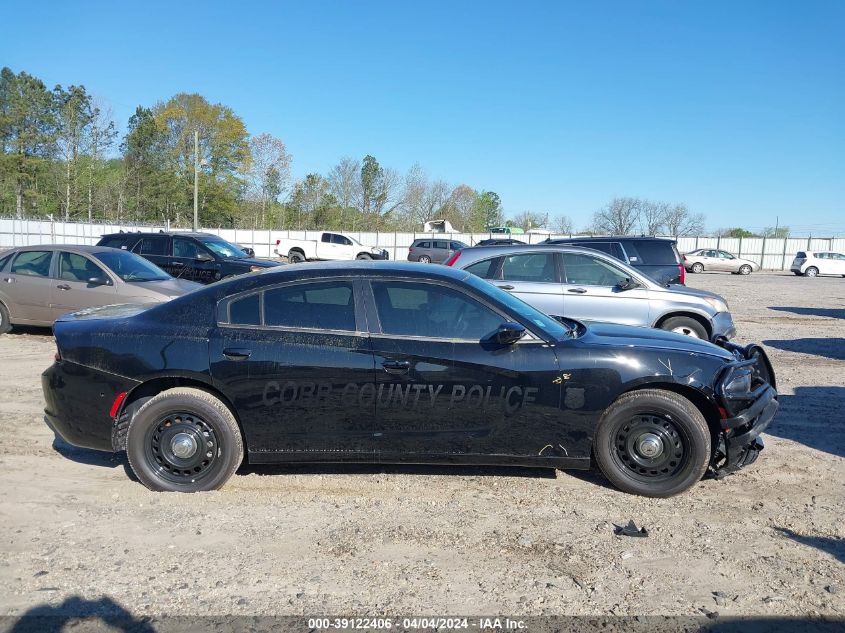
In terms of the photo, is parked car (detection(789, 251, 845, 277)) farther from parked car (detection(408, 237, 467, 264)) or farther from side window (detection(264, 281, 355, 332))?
side window (detection(264, 281, 355, 332))

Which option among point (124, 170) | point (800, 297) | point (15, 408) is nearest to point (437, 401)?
point (15, 408)

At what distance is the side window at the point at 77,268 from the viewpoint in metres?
10.2

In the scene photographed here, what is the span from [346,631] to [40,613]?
4.79 feet

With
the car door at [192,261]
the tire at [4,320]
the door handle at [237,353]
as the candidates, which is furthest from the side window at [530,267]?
the car door at [192,261]

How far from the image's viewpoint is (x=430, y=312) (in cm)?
457

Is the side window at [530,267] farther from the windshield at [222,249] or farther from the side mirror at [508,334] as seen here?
the windshield at [222,249]

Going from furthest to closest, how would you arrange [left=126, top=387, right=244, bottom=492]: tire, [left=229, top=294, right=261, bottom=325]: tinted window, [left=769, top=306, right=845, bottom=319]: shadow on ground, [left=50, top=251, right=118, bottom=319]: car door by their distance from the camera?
[left=769, top=306, right=845, bottom=319]: shadow on ground → [left=50, top=251, right=118, bottom=319]: car door → [left=229, top=294, right=261, bottom=325]: tinted window → [left=126, top=387, right=244, bottom=492]: tire

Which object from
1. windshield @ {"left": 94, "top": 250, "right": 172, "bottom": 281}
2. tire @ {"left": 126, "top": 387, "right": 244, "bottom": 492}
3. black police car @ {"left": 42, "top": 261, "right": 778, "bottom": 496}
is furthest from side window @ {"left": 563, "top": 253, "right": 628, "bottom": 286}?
windshield @ {"left": 94, "top": 250, "right": 172, "bottom": 281}

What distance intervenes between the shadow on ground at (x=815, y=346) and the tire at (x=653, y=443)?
7.17 metres

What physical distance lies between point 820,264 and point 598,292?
35427 mm

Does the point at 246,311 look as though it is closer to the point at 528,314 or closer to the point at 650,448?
the point at 528,314

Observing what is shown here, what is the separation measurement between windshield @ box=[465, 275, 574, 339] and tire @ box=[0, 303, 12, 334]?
29.5 ft

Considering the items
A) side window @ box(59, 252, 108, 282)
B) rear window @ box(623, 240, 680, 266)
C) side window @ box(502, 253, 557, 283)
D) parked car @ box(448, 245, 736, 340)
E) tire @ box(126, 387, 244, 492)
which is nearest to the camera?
tire @ box(126, 387, 244, 492)

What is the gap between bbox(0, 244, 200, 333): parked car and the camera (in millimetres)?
9984
